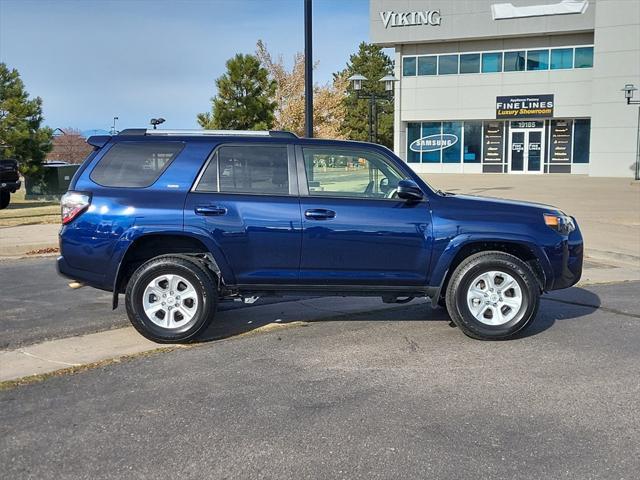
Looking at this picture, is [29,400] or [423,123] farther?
[423,123]

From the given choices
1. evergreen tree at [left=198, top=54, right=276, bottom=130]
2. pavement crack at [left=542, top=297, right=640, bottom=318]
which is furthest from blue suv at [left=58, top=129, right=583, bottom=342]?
evergreen tree at [left=198, top=54, right=276, bottom=130]

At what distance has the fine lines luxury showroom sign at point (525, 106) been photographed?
3994cm

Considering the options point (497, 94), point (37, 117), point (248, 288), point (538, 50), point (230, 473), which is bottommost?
point (230, 473)

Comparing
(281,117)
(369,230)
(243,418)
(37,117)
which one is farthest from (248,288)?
(281,117)

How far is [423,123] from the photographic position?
43344 mm

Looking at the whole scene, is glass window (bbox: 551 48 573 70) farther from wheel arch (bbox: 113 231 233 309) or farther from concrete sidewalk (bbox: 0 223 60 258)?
wheel arch (bbox: 113 231 233 309)

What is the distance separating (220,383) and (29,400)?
129cm

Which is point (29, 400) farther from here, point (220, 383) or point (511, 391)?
point (511, 391)

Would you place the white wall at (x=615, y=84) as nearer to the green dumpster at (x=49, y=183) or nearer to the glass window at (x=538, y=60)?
the glass window at (x=538, y=60)

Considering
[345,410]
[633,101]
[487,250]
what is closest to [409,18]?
[633,101]

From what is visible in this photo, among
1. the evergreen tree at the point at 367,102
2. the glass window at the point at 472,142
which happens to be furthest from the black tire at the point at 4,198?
the evergreen tree at the point at 367,102

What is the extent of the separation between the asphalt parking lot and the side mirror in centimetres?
130

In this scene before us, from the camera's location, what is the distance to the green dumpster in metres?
25.5

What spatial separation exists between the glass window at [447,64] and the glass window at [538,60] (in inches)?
176
